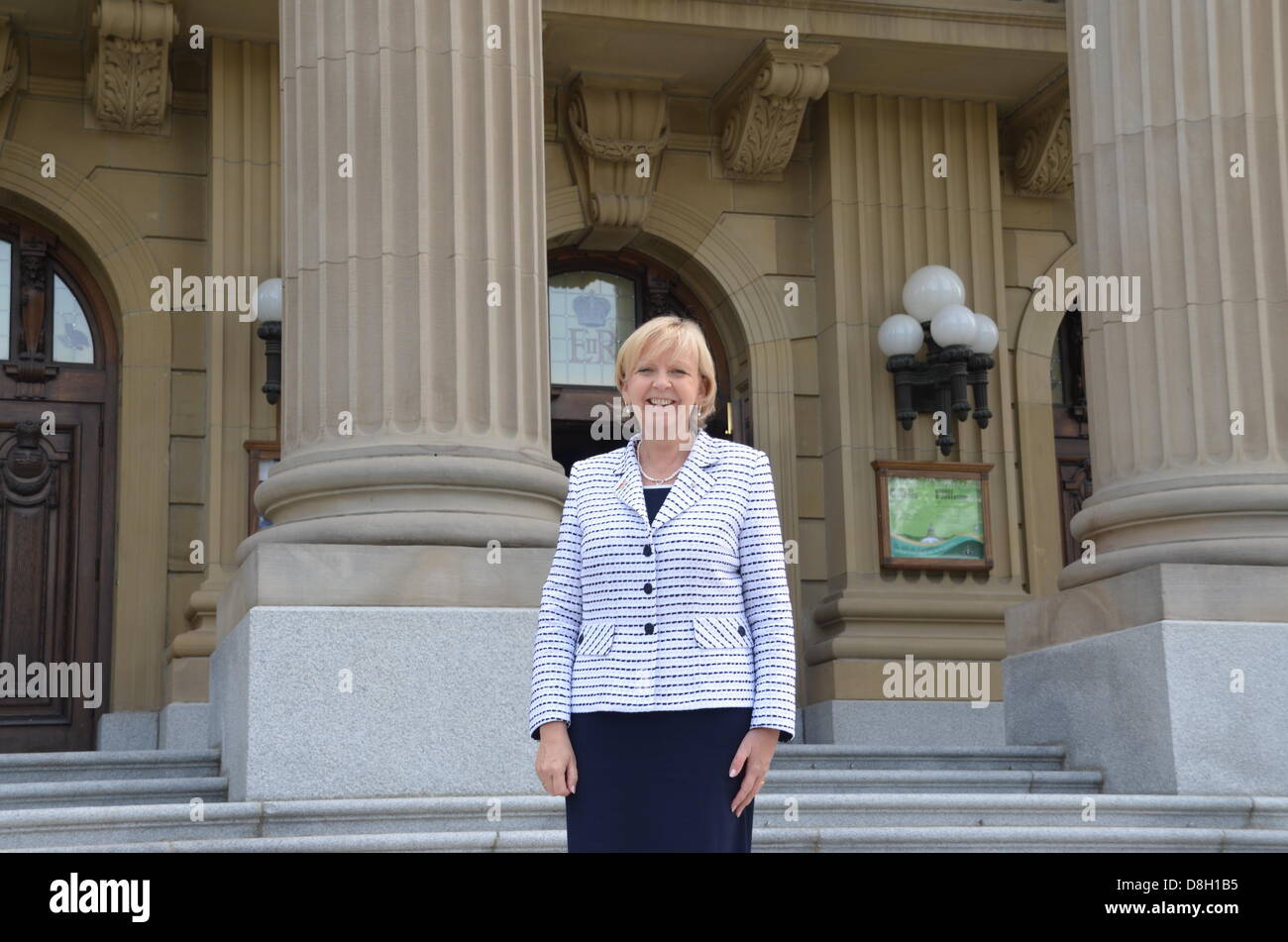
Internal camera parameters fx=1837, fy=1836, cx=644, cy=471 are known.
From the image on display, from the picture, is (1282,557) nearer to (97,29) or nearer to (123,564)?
(123,564)

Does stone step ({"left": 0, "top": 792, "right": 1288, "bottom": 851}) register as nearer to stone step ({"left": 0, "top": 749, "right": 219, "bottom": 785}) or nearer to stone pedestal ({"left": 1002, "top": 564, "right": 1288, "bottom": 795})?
stone pedestal ({"left": 1002, "top": 564, "right": 1288, "bottom": 795})

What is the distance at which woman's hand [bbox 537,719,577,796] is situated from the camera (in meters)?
4.18

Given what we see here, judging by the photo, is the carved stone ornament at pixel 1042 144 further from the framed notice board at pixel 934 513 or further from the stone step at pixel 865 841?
the stone step at pixel 865 841

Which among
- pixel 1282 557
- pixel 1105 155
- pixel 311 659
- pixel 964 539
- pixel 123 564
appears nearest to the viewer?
pixel 311 659

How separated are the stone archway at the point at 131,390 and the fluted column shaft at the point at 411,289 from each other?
151 inches

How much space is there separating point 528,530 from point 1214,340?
3.79 meters

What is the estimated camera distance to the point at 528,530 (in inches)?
328

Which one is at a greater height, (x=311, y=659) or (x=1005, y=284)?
(x=1005, y=284)

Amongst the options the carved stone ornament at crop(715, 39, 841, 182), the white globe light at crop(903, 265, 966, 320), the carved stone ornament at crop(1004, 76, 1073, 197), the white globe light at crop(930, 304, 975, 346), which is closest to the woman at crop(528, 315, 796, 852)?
the white globe light at crop(930, 304, 975, 346)

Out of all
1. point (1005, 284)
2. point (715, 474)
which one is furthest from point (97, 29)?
point (715, 474)

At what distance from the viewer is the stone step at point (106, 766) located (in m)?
8.27

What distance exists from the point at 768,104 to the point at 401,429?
6187 millimetres

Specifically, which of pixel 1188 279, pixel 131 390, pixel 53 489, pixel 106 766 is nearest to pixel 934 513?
pixel 1188 279

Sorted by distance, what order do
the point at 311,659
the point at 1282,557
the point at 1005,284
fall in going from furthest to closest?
the point at 1005,284 < the point at 1282,557 < the point at 311,659
